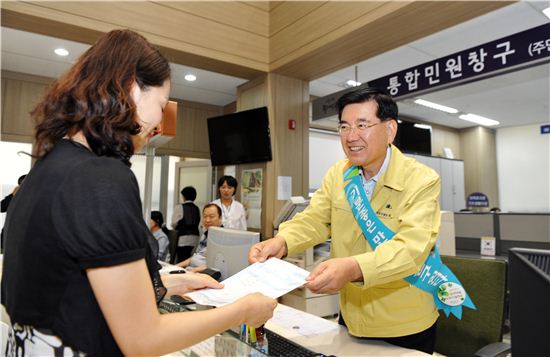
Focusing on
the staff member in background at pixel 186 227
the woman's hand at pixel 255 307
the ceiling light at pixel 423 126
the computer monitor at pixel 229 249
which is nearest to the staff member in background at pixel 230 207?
the staff member in background at pixel 186 227

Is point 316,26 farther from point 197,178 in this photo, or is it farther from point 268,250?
point 197,178

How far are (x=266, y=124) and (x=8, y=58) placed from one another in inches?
130

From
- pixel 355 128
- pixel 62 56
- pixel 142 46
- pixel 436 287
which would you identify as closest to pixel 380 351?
pixel 436 287

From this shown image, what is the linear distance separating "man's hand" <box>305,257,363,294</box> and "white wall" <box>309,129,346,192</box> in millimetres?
5627

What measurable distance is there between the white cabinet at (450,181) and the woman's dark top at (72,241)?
26.1 ft

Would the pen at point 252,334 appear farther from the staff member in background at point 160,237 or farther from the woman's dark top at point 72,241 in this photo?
the staff member in background at point 160,237

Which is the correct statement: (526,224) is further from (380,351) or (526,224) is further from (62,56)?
(62,56)

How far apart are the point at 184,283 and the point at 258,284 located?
0.70 feet

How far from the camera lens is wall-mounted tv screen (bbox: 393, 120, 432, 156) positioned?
748 centimetres

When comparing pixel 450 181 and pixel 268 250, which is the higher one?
pixel 450 181

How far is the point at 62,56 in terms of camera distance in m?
4.58

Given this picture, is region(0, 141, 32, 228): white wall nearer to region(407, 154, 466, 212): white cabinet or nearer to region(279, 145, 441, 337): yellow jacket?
region(279, 145, 441, 337): yellow jacket

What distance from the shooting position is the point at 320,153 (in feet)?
23.1

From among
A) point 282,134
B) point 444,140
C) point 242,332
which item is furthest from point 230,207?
point 444,140
